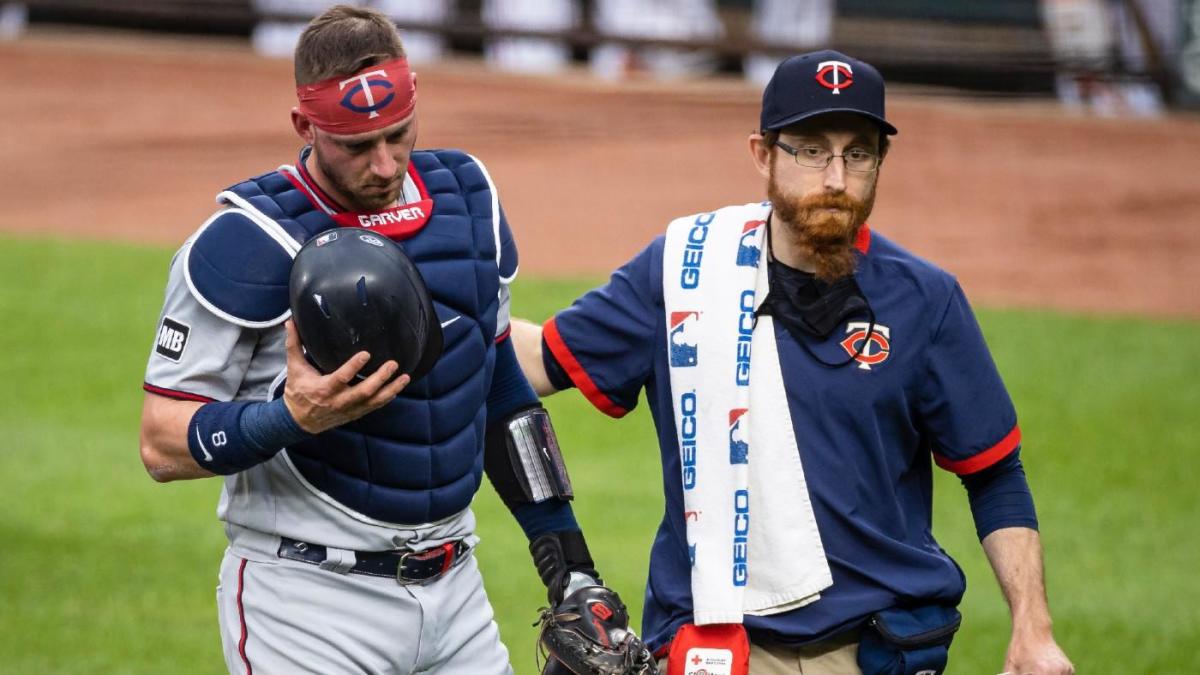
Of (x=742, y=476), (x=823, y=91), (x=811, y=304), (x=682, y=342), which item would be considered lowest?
(x=742, y=476)

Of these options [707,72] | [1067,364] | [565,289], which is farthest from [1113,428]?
[707,72]

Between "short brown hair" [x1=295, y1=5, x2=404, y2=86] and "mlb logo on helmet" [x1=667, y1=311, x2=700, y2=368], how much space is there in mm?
939

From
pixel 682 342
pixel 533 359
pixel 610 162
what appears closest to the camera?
pixel 682 342

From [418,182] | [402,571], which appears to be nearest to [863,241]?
[418,182]

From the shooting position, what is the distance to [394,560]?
4.42m

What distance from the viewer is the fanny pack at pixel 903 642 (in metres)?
4.38

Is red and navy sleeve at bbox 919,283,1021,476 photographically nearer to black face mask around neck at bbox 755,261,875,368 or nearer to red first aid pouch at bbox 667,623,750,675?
black face mask around neck at bbox 755,261,875,368

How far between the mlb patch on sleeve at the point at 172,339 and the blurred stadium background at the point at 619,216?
424 cm

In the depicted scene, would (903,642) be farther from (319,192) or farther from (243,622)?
(319,192)

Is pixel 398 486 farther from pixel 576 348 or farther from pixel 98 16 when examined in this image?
pixel 98 16

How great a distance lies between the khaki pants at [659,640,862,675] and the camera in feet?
14.6

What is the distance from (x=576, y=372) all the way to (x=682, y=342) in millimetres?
432

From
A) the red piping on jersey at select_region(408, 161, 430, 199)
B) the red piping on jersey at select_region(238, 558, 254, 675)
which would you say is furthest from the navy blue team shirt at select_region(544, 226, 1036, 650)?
the red piping on jersey at select_region(238, 558, 254, 675)

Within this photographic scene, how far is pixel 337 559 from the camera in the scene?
4340 mm
